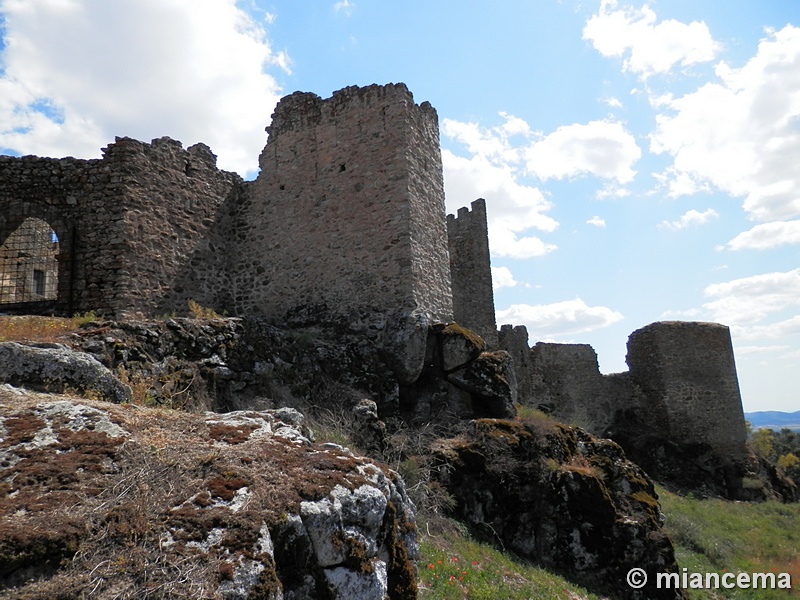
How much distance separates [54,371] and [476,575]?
18.5ft

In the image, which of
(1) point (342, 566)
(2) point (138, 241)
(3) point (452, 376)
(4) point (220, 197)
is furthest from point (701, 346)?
(1) point (342, 566)

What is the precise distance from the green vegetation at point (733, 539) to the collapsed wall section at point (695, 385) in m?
3.49

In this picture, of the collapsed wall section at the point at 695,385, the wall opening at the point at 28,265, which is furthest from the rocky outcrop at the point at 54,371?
the collapsed wall section at the point at 695,385

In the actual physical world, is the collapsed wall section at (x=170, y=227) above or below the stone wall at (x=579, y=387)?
above

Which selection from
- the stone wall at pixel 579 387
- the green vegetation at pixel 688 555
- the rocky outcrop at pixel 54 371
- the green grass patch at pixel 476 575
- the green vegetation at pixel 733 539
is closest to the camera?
the rocky outcrop at pixel 54 371

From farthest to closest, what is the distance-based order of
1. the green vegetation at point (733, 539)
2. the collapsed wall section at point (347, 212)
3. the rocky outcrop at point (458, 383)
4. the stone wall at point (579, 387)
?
the stone wall at point (579, 387), the green vegetation at point (733, 539), the collapsed wall section at point (347, 212), the rocky outcrop at point (458, 383)

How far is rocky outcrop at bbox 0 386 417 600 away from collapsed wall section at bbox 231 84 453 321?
7.80 m

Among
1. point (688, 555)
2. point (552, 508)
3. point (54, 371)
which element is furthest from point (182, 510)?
point (688, 555)

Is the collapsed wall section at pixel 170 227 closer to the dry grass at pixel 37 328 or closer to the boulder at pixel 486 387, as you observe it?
the dry grass at pixel 37 328

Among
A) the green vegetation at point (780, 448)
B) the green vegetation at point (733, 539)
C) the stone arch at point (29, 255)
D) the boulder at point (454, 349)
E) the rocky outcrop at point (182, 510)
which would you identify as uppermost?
the stone arch at point (29, 255)

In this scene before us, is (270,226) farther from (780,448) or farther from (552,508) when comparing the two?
(780,448)

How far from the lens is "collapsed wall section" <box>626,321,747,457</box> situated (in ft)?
77.0

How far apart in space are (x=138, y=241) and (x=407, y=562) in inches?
379

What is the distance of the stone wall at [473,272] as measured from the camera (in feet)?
70.6
